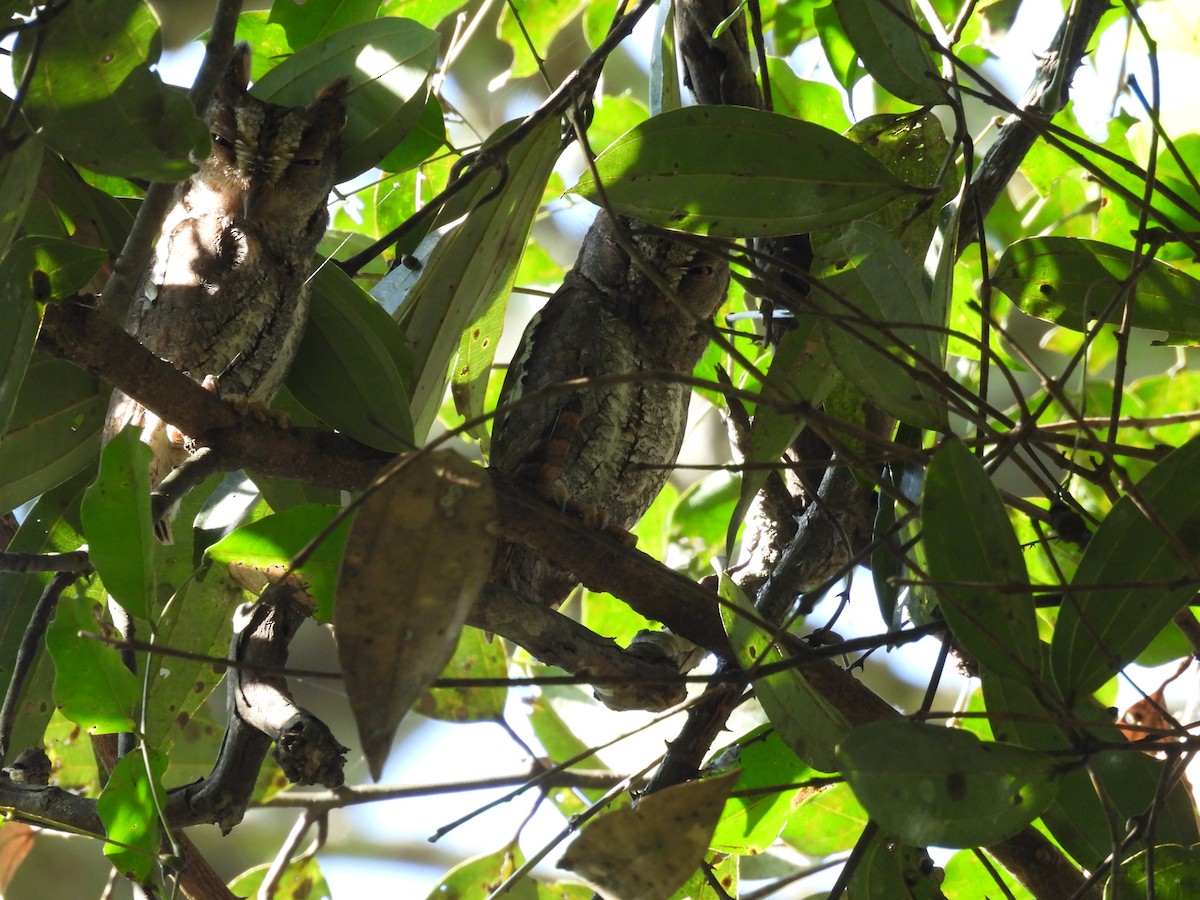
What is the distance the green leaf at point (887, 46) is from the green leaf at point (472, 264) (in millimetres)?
334

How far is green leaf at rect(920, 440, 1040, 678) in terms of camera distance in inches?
27.9

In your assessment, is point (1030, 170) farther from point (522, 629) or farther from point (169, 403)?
point (169, 403)

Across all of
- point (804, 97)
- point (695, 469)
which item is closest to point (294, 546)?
point (695, 469)

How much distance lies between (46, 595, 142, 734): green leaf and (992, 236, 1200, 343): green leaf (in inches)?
36.7

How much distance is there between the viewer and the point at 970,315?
1.68 meters

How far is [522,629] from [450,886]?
21.3 inches

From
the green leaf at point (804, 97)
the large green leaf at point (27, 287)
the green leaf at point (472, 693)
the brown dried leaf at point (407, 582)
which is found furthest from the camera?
the green leaf at point (804, 97)

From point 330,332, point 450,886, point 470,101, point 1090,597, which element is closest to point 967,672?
point 1090,597

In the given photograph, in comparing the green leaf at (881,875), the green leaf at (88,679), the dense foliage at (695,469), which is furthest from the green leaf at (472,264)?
the green leaf at (881,875)

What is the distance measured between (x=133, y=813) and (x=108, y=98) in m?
0.57

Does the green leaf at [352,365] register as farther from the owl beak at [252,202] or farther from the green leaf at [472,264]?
the owl beak at [252,202]

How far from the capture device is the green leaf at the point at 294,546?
0.94 meters

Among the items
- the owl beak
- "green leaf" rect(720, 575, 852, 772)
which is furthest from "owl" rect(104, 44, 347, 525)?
"green leaf" rect(720, 575, 852, 772)

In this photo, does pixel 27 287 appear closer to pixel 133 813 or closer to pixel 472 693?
pixel 133 813
